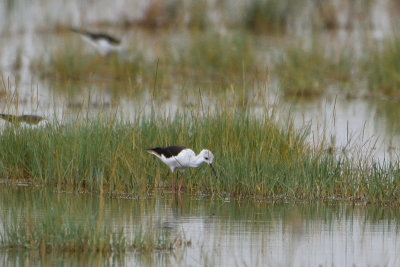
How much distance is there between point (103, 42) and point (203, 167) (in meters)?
12.5

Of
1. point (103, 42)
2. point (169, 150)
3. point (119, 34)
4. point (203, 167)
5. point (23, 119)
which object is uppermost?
point (119, 34)

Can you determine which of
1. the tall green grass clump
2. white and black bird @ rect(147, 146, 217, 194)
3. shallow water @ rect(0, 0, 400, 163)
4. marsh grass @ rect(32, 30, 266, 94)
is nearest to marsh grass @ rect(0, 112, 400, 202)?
white and black bird @ rect(147, 146, 217, 194)

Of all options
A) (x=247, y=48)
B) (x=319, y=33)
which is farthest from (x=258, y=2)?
(x=247, y=48)

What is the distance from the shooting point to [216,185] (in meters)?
11.1

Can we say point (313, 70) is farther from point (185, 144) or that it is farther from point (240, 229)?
point (240, 229)

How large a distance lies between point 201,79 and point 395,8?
38.7 ft

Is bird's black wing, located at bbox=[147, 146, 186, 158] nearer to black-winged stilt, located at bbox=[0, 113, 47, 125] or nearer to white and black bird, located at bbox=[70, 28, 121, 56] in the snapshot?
black-winged stilt, located at bbox=[0, 113, 47, 125]

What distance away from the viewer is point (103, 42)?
76.4 feet

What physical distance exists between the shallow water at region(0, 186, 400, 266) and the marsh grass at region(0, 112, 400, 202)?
0.28 metres

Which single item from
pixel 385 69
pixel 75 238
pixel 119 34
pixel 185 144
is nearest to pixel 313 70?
pixel 385 69

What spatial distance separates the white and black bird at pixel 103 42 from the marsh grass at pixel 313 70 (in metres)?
3.85

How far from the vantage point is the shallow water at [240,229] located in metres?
→ 7.88

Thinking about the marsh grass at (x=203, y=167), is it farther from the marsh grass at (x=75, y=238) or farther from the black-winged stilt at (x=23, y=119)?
the marsh grass at (x=75, y=238)

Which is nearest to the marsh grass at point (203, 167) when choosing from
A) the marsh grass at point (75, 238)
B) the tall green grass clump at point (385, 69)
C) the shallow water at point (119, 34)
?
the marsh grass at point (75, 238)
